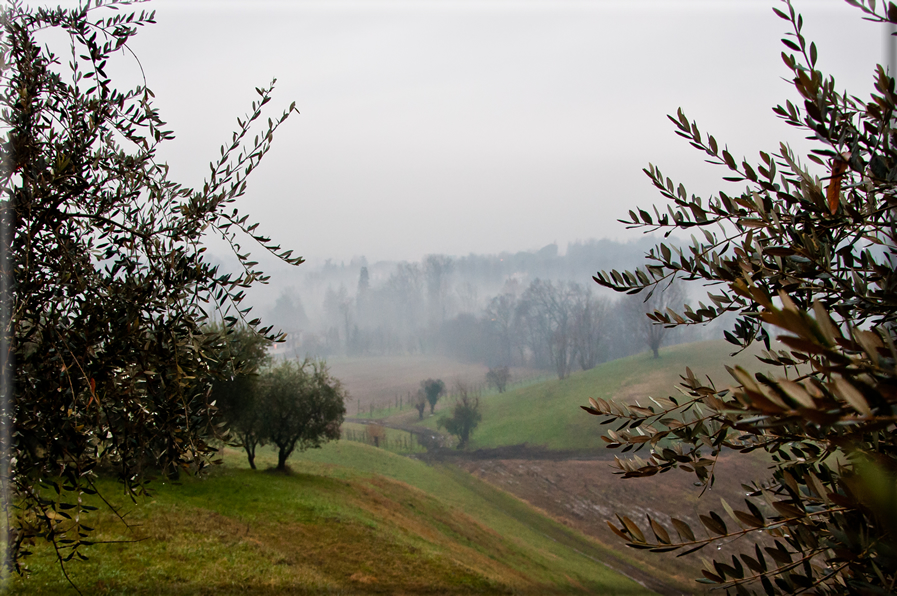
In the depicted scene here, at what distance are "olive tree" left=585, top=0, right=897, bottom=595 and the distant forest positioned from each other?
134 ft

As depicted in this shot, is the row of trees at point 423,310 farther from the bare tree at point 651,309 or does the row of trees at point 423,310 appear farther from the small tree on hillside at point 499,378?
the small tree on hillside at point 499,378

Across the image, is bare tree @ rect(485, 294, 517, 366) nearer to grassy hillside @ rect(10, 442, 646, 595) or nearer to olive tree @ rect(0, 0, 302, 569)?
grassy hillside @ rect(10, 442, 646, 595)

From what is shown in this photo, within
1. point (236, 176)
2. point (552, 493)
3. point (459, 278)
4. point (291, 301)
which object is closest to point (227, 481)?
point (236, 176)

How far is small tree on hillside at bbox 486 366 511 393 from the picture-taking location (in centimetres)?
4147

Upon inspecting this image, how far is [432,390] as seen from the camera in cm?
3566

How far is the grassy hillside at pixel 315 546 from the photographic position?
199 inches

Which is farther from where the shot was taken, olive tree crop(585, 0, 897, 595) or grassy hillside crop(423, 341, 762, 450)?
grassy hillside crop(423, 341, 762, 450)

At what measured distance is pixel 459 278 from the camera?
52.1 meters

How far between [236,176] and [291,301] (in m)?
42.8

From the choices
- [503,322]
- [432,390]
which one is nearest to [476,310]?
[503,322]

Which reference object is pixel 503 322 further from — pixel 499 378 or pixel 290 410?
pixel 290 410

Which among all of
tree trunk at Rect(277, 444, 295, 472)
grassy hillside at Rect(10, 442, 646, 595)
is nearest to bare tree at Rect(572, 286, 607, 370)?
grassy hillside at Rect(10, 442, 646, 595)

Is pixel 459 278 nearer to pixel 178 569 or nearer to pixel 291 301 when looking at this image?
pixel 291 301

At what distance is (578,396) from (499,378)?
1050 centimetres
